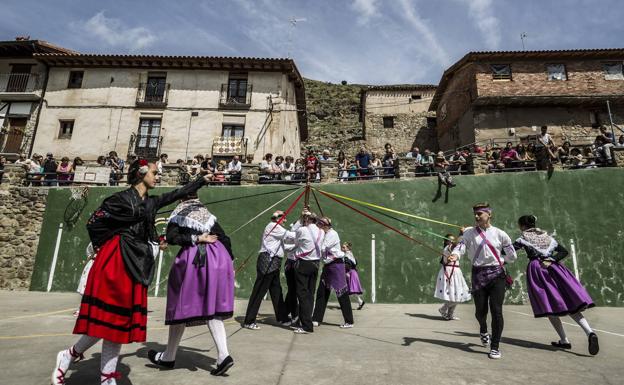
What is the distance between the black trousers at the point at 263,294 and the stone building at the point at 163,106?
16.1 m

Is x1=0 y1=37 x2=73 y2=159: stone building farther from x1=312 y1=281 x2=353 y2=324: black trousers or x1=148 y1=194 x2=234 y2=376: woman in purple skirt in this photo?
x1=148 y1=194 x2=234 y2=376: woman in purple skirt

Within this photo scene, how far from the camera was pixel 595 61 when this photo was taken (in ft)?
71.8

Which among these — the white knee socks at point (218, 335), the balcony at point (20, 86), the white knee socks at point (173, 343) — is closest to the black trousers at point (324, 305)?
the white knee socks at point (218, 335)

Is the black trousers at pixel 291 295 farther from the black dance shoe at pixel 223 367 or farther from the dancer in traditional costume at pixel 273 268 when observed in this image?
the black dance shoe at pixel 223 367

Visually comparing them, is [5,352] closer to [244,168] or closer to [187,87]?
[244,168]

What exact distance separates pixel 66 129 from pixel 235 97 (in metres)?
11.0

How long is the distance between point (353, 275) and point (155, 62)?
20439mm

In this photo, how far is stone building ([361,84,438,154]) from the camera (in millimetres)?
33438

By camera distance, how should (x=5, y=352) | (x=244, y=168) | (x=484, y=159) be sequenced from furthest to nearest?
1. (x=244, y=168)
2. (x=484, y=159)
3. (x=5, y=352)

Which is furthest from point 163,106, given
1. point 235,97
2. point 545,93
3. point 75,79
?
point 545,93

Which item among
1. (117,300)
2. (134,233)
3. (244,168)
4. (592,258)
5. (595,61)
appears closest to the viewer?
(117,300)

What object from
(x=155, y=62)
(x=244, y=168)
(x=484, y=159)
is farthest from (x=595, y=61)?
(x=155, y=62)

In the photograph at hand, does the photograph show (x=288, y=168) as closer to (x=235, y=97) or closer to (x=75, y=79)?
(x=235, y=97)

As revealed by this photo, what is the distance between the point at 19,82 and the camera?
24.2 metres
